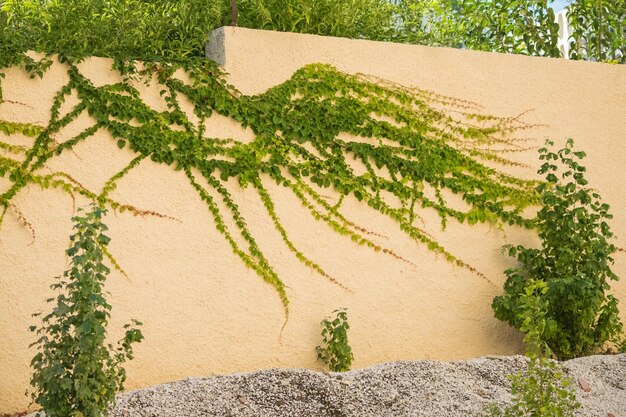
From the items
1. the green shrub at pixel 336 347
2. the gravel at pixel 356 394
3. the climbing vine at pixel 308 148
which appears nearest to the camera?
the gravel at pixel 356 394

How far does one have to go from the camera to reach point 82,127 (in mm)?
5145

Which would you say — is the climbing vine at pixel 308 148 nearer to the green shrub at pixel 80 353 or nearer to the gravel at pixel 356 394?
the gravel at pixel 356 394

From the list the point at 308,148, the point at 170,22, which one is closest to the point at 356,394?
the point at 308,148

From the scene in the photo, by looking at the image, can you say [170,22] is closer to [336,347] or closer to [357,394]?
[336,347]

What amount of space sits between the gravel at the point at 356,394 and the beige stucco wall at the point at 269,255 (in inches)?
15.1

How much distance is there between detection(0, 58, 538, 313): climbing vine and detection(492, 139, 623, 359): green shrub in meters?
0.32

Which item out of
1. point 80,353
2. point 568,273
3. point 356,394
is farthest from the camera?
point 568,273

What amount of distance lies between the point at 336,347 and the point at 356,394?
66cm

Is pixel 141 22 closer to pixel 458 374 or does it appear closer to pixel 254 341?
pixel 254 341

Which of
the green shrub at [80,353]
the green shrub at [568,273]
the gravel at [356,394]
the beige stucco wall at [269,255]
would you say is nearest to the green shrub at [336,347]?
the beige stucco wall at [269,255]

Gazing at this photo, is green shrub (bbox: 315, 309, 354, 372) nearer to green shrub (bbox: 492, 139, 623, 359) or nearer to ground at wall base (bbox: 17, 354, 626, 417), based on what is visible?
ground at wall base (bbox: 17, 354, 626, 417)

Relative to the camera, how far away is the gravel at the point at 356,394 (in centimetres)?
481

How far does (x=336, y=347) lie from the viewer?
5680mm

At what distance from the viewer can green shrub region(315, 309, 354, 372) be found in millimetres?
5676
